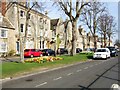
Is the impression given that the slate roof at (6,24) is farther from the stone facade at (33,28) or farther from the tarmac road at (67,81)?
the tarmac road at (67,81)

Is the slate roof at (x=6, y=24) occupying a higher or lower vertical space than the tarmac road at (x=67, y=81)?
higher

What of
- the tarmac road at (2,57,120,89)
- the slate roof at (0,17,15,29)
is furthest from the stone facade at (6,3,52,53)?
the tarmac road at (2,57,120,89)

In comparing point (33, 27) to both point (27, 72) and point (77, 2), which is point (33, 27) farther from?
point (27, 72)

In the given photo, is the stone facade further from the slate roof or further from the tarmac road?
the tarmac road

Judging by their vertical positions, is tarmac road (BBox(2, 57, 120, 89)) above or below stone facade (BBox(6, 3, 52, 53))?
below

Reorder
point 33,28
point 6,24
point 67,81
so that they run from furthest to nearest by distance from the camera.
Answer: point 33,28
point 6,24
point 67,81

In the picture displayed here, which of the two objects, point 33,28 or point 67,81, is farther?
point 33,28

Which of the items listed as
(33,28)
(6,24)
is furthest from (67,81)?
(33,28)

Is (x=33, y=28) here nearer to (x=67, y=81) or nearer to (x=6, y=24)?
(x=6, y=24)

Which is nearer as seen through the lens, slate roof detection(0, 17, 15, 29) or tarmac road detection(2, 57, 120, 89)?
tarmac road detection(2, 57, 120, 89)

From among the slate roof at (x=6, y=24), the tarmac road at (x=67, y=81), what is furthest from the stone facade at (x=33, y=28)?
the tarmac road at (x=67, y=81)

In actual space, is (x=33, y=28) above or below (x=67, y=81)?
above

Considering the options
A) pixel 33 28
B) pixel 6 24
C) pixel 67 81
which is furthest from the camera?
pixel 33 28

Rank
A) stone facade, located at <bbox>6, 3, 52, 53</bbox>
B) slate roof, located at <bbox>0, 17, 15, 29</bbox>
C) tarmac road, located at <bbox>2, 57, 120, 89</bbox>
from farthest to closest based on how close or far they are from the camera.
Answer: stone facade, located at <bbox>6, 3, 52, 53</bbox>
slate roof, located at <bbox>0, 17, 15, 29</bbox>
tarmac road, located at <bbox>2, 57, 120, 89</bbox>
